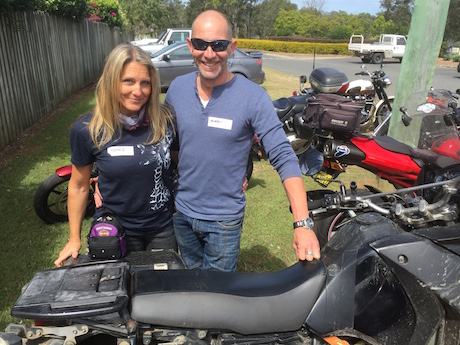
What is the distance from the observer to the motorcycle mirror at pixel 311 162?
11.9 feet

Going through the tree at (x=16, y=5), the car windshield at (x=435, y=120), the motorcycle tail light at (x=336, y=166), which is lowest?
the motorcycle tail light at (x=336, y=166)

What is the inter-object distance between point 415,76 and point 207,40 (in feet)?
10.9

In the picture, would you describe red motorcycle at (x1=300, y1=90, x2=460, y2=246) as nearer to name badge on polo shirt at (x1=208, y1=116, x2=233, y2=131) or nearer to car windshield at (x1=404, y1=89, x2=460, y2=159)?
car windshield at (x1=404, y1=89, x2=460, y2=159)

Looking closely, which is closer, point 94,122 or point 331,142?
point 94,122

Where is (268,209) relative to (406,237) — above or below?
below

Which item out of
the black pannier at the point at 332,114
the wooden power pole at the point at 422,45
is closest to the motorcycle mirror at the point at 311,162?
the black pannier at the point at 332,114

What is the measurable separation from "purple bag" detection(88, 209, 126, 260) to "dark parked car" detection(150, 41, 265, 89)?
9.98m

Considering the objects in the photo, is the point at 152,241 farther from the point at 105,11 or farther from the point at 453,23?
the point at 453,23

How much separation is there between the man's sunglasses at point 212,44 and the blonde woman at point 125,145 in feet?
0.95

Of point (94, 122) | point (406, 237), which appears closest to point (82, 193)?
point (94, 122)

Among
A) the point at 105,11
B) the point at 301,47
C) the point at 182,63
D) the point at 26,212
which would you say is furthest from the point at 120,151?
the point at 301,47

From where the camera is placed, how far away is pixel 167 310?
1490mm

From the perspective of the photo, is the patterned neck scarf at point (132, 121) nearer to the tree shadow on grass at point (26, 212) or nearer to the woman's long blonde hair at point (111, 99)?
the woman's long blonde hair at point (111, 99)

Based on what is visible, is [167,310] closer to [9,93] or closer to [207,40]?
[207,40]
